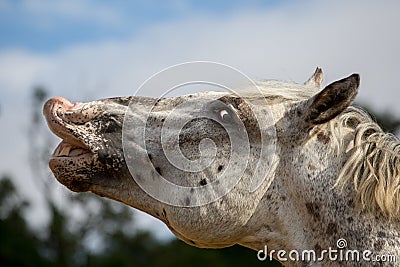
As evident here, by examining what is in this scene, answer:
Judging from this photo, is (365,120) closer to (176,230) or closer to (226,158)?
(226,158)

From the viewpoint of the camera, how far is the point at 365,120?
5.69m

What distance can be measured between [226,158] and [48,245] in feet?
144

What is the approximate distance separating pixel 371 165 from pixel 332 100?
1.77ft

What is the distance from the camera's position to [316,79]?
21.1ft

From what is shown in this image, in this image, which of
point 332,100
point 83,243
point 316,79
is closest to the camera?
point 332,100

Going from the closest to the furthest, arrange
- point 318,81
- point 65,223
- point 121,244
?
point 318,81 → point 65,223 → point 121,244

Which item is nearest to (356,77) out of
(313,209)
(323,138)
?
(323,138)

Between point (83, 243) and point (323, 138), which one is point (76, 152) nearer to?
point (323, 138)

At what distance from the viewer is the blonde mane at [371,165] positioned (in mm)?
5230

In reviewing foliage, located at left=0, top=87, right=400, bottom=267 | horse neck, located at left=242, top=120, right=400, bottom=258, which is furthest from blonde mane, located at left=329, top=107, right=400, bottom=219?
foliage, located at left=0, top=87, right=400, bottom=267

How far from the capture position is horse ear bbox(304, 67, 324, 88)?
20.9 ft

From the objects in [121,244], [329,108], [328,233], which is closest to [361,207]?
[328,233]

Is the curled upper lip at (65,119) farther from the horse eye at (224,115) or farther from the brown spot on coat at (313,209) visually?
the brown spot on coat at (313,209)

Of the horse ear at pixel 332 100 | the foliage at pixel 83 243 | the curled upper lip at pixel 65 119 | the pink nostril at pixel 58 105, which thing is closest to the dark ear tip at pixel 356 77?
the horse ear at pixel 332 100
